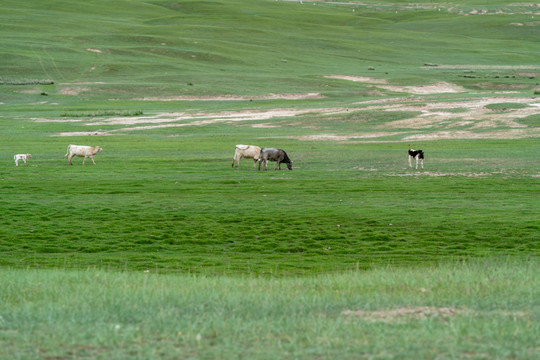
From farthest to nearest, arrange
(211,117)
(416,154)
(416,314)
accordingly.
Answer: (211,117), (416,154), (416,314)

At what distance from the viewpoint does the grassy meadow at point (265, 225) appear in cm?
977

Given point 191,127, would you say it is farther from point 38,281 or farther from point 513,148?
point 38,281

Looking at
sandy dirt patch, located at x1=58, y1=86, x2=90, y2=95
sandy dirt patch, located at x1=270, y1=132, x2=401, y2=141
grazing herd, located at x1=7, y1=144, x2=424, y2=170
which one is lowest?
grazing herd, located at x1=7, y1=144, x2=424, y2=170

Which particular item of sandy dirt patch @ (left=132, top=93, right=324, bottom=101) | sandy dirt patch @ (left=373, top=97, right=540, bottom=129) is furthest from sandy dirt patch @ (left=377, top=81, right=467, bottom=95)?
sandy dirt patch @ (left=373, top=97, right=540, bottom=129)

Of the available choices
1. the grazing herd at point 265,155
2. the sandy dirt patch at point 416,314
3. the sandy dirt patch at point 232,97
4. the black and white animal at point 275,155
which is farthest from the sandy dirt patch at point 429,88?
the sandy dirt patch at point 416,314

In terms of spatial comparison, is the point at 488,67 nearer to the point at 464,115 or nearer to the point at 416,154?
the point at 464,115

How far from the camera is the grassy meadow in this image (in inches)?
384

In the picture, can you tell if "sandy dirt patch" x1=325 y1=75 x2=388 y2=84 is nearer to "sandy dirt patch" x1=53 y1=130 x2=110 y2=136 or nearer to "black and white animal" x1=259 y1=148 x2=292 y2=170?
"sandy dirt patch" x1=53 y1=130 x2=110 y2=136

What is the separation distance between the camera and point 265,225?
2394cm

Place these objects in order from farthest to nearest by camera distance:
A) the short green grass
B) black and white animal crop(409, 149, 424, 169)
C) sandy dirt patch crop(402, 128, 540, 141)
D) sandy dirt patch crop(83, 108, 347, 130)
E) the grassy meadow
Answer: sandy dirt patch crop(83, 108, 347, 130), sandy dirt patch crop(402, 128, 540, 141), black and white animal crop(409, 149, 424, 169), the grassy meadow, the short green grass

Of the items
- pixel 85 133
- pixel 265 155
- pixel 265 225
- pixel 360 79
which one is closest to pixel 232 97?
pixel 360 79

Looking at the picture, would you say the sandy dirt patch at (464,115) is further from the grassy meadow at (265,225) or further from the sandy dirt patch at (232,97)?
the sandy dirt patch at (232,97)

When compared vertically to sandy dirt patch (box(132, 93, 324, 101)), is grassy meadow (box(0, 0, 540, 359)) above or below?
below

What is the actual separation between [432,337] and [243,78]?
84.7 metres
